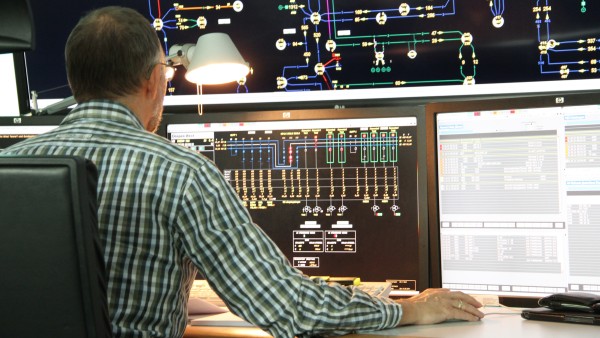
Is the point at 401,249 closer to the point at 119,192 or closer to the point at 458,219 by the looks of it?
the point at 458,219

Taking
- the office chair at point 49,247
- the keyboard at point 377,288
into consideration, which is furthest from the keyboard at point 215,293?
the office chair at point 49,247

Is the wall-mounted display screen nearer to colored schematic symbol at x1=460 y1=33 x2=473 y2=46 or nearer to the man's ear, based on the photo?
colored schematic symbol at x1=460 y1=33 x2=473 y2=46

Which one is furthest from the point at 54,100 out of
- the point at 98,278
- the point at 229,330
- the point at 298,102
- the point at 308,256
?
the point at 98,278

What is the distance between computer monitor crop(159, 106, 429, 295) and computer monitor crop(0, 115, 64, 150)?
1.31 feet

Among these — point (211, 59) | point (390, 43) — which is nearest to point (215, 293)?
point (211, 59)

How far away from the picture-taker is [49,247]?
36.2 inches

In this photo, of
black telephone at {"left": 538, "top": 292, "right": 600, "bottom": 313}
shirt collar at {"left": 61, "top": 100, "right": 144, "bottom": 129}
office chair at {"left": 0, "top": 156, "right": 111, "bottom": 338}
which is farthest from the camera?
black telephone at {"left": 538, "top": 292, "right": 600, "bottom": 313}

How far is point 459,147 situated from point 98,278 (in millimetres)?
1012

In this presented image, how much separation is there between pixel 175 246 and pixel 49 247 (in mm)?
319

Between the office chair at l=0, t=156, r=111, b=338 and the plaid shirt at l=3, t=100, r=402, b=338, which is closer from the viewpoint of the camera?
the office chair at l=0, t=156, r=111, b=338

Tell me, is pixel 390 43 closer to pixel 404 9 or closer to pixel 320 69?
pixel 404 9

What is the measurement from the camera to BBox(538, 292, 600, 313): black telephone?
1.44 metres

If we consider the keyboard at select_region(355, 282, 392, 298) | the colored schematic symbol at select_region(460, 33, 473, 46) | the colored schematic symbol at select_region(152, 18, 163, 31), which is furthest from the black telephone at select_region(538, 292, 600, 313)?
the colored schematic symbol at select_region(152, 18, 163, 31)

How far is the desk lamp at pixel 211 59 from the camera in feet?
6.21
